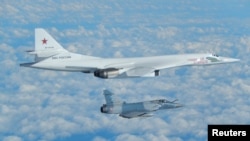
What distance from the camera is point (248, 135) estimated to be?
99.2 feet

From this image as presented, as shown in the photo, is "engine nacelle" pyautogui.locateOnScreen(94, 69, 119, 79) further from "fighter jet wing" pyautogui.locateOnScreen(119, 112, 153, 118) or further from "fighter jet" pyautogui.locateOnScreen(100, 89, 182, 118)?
"fighter jet wing" pyautogui.locateOnScreen(119, 112, 153, 118)

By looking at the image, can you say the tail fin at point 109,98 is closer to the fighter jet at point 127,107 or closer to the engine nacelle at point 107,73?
the fighter jet at point 127,107

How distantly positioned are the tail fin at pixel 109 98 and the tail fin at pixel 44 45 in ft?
19.3

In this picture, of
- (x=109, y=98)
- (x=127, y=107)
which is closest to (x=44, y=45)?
(x=109, y=98)

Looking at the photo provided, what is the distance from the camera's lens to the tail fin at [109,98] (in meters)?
42.0

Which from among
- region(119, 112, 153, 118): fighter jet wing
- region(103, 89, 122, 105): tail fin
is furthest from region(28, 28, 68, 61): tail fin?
region(119, 112, 153, 118): fighter jet wing

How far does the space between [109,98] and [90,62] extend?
4696 millimetres

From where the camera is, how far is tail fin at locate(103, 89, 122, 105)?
41969mm

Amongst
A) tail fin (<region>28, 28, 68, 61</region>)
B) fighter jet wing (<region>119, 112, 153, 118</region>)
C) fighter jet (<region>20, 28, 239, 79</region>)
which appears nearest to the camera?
fighter jet wing (<region>119, 112, 153, 118</region>)

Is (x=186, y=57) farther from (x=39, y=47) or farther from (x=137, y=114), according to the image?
(x=39, y=47)

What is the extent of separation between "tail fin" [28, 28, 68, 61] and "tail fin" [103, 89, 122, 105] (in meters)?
5.87

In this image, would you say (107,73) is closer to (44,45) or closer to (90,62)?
(90,62)

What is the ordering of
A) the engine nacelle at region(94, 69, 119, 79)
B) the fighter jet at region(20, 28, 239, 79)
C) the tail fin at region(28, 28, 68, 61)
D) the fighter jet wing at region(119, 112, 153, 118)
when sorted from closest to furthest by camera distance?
the fighter jet wing at region(119, 112, 153, 118)
the tail fin at region(28, 28, 68, 61)
the fighter jet at region(20, 28, 239, 79)
the engine nacelle at region(94, 69, 119, 79)

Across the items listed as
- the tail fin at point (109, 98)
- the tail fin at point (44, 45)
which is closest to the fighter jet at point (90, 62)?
the tail fin at point (44, 45)
